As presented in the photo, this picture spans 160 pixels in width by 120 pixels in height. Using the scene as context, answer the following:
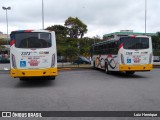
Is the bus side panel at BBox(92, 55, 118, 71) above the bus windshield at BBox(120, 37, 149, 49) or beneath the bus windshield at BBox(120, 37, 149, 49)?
beneath

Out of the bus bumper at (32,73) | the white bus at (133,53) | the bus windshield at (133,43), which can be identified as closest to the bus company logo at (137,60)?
the white bus at (133,53)

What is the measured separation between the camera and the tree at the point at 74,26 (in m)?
66.5

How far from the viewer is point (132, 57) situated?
57.8ft

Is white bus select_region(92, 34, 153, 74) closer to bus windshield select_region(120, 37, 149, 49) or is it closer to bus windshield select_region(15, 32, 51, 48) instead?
bus windshield select_region(120, 37, 149, 49)

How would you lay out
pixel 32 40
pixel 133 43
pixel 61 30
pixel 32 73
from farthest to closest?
pixel 61 30 → pixel 133 43 → pixel 32 40 → pixel 32 73

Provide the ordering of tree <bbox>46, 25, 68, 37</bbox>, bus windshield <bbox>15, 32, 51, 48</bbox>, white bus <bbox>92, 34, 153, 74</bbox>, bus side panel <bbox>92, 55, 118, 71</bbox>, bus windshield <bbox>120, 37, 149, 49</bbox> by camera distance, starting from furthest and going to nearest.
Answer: tree <bbox>46, 25, 68, 37</bbox> < bus side panel <bbox>92, 55, 118, 71</bbox> < bus windshield <bbox>120, 37, 149, 49</bbox> < white bus <bbox>92, 34, 153, 74</bbox> < bus windshield <bbox>15, 32, 51, 48</bbox>

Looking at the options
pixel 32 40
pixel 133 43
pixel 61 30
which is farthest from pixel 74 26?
pixel 32 40

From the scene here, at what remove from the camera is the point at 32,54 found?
1347 cm

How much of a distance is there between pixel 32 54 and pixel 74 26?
53386mm

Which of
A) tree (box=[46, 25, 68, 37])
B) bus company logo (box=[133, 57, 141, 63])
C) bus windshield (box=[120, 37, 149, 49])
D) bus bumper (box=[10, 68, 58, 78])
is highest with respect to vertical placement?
tree (box=[46, 25, 68, 37])

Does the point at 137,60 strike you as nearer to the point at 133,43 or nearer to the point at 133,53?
the point at 133,53

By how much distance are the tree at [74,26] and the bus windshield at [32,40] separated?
52.8 m

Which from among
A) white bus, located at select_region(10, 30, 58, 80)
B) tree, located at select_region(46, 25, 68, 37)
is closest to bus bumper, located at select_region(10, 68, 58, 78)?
white bus, located at select_region(10, 30, 58, 80)

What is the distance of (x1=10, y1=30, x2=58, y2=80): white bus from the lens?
43.7 feet
